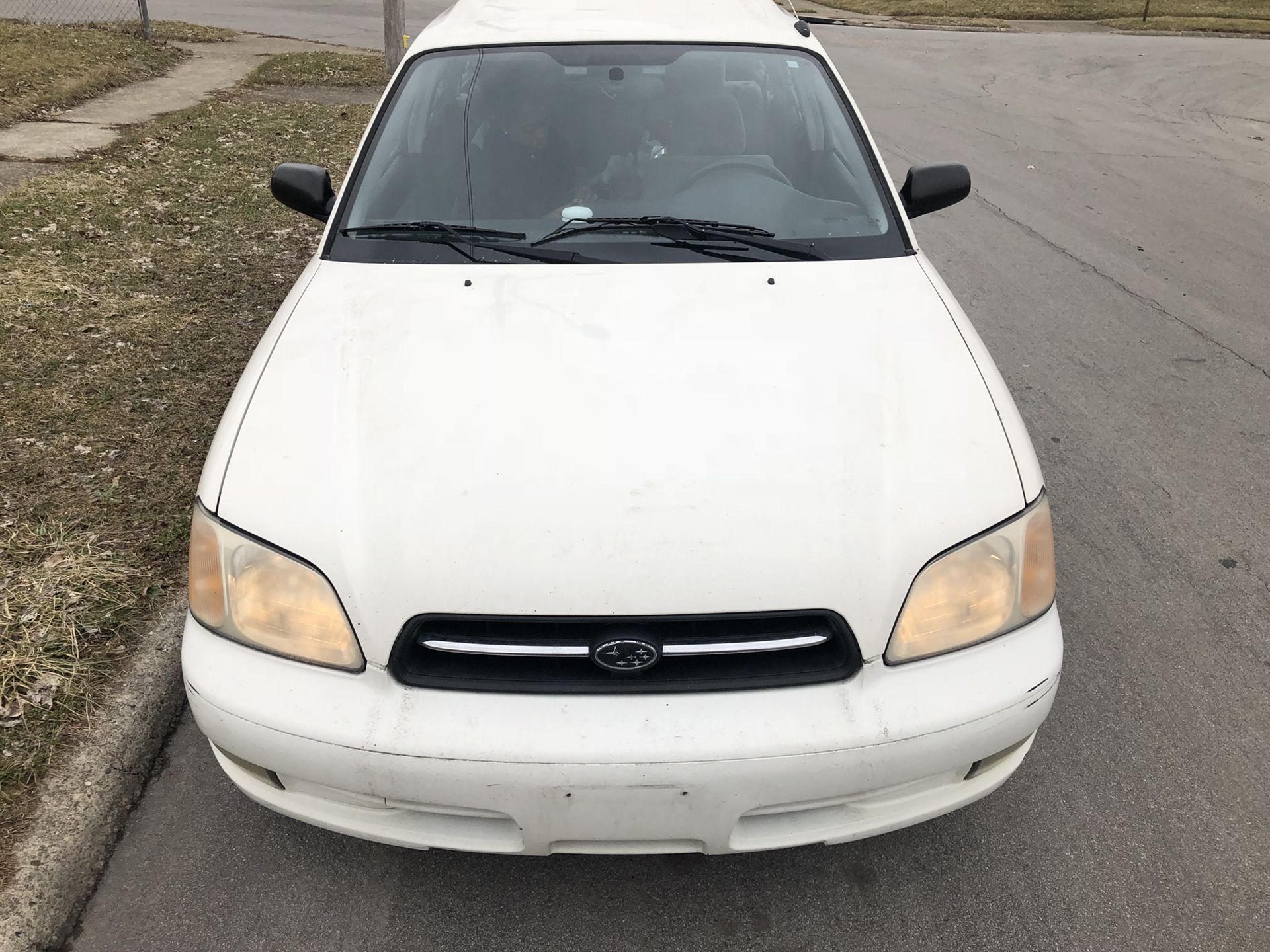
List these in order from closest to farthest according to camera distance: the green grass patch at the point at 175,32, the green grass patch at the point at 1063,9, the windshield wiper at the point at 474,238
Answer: the windshield wiper at the point at 474,238, the green grass patch at the point at 175,32, the green grass patch at the point at 1063,9

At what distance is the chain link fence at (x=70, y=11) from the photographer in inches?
522

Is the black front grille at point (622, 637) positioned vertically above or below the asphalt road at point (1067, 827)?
above

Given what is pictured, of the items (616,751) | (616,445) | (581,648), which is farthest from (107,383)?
(616,751)

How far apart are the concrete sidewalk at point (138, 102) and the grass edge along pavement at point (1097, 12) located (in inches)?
549

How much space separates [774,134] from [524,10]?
108 cm

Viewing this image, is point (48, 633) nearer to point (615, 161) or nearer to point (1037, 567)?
point (615, 161)

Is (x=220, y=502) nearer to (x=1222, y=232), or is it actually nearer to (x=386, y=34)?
(x=1222, y=232)

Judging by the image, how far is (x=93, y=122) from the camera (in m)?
8.13

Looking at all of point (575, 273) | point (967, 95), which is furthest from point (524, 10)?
point (967, 95)

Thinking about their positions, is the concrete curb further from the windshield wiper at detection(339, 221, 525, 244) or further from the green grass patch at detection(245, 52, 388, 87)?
the green grass patch at detection(245, 52, 388, 87)

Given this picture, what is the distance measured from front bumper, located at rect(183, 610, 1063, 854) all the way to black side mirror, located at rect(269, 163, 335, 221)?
5.58 feet

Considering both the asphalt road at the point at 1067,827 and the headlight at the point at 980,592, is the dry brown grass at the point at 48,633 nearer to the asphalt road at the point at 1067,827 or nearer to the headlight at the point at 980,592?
the asphalt road at the point at 1067,827

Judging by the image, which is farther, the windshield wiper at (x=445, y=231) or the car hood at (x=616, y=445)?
the windshield wiper at (x=445, y=231)

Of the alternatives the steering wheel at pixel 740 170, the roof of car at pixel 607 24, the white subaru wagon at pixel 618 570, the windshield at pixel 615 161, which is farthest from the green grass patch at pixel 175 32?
the white subaru wagon at pixel 618 570
